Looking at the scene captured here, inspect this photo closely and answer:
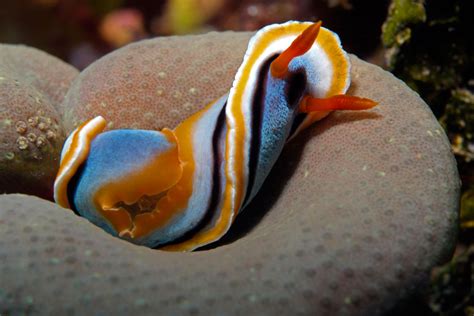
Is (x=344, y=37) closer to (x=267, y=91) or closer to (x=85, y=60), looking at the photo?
(x=267, y=91)

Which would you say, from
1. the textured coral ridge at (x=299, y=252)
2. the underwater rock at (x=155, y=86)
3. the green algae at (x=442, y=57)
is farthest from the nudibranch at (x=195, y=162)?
the green algae at (x=442, y=57)

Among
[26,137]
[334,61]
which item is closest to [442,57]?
[334,61]

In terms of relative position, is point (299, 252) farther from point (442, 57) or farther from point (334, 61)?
point (442, 57)

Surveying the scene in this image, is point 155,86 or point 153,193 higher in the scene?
point 155,86

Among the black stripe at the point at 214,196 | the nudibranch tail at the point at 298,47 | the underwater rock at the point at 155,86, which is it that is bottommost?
the black stripe at the point at 214,196

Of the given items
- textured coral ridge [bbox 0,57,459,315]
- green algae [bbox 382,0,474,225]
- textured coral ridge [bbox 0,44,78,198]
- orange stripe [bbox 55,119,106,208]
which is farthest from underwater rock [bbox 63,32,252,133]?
green algae [bbox 382,0,474,225]

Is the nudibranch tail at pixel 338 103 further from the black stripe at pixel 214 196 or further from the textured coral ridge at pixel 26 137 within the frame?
the textured coral ridge at pixel 26 137

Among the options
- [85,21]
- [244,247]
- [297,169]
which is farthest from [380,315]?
[85,21]
